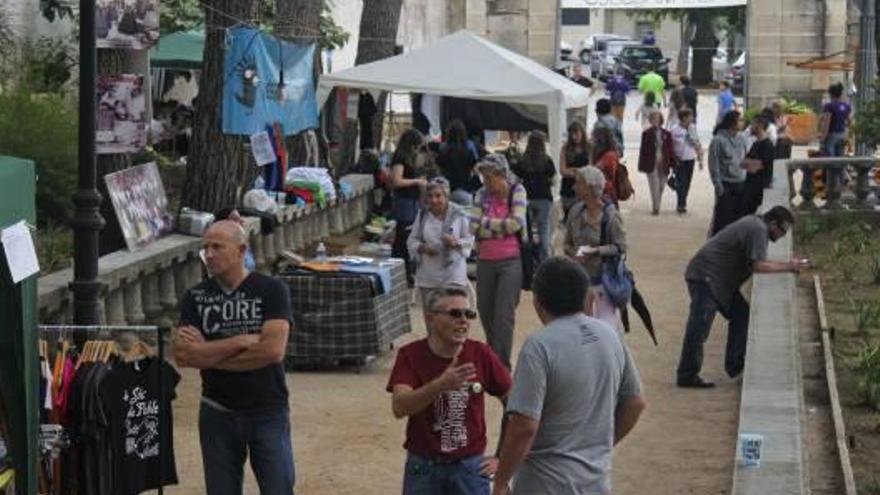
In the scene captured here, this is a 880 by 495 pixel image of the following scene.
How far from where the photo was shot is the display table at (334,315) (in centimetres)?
1462

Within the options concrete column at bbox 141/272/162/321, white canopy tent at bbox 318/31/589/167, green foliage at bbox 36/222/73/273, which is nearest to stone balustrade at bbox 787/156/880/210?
white canopy tent at bbox 318/31/589/167

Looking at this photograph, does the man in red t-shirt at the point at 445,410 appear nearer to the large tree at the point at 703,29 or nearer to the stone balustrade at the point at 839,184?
the stone balustrade at the point at 839,184

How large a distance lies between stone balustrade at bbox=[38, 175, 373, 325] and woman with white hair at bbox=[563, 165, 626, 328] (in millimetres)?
3163

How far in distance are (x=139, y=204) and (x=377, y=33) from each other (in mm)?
11207

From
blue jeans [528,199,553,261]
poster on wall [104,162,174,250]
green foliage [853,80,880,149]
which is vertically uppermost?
green foliage [853,80,880,149]

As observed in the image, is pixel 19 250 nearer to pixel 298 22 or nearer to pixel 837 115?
pixel 298 22

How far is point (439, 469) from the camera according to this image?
778 cm

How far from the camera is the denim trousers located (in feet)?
46.9

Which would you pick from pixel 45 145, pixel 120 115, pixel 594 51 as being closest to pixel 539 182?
pixel 45 145

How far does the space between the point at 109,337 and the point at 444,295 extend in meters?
3.22

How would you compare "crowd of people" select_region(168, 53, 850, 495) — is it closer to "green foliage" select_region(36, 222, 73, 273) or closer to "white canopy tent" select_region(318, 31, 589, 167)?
"green foliage" select_region(36, 222, 73, 273)

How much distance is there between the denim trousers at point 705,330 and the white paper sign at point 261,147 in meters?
5.05

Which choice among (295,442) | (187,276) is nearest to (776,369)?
(295,442)

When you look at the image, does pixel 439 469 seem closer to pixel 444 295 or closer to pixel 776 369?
pixel 444 295
